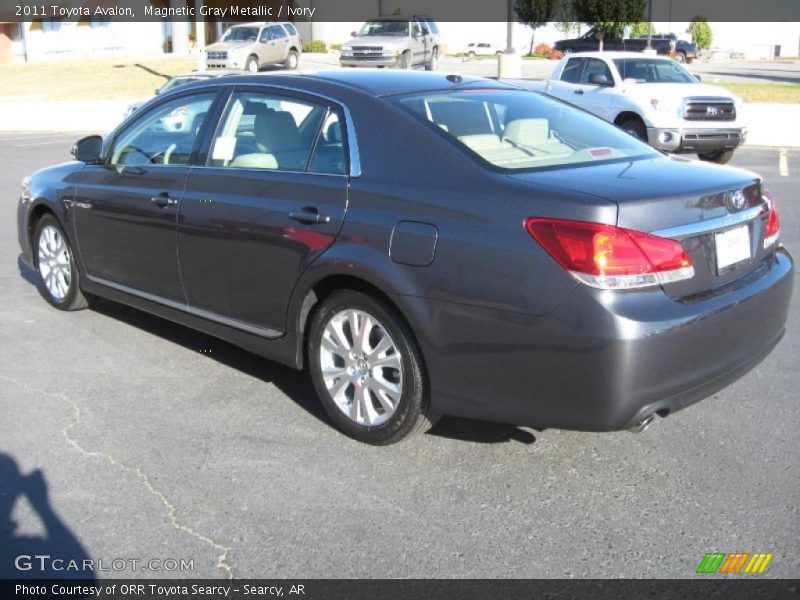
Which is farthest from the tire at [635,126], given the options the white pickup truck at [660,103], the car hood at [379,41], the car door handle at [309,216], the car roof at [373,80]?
the car hood at [379,41]

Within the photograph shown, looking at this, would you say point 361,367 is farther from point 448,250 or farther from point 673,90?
point 673,90

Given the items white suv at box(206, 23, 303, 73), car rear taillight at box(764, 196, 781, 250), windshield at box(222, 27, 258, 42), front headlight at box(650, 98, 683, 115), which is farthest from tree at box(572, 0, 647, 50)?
car rear taillight at box(764, 196, 781, 250)

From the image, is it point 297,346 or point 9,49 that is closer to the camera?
point 297,346

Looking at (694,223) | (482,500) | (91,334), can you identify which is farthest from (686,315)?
(91,334)

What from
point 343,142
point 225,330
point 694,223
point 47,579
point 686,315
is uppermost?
point 343,142

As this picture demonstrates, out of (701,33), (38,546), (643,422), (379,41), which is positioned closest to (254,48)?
(379,41)

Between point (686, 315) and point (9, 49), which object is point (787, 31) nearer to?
point (9, 49)

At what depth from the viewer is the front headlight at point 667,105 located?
13930mm

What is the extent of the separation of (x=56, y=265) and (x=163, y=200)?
5.60 feet

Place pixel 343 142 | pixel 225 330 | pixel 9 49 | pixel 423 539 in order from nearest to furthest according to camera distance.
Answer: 1. pixel 423 539
2. pixel 343 142
3. pixel 225 330
4. pixel 9 49

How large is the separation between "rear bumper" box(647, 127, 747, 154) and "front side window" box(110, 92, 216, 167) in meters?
9.79

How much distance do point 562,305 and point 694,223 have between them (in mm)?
695

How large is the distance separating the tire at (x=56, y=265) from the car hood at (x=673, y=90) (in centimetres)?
1034

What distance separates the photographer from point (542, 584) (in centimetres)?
318
